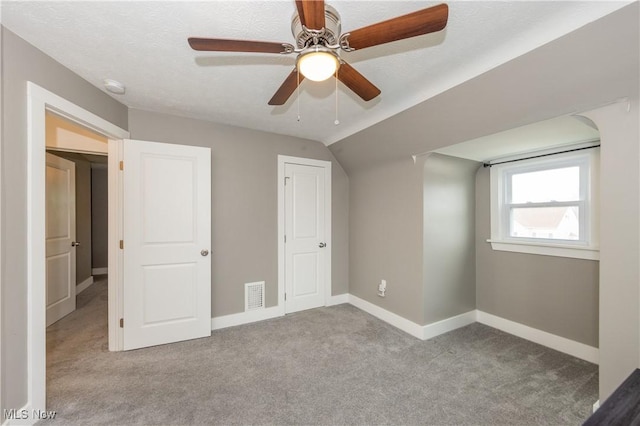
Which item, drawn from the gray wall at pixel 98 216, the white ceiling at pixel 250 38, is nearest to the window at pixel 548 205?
the white ceiling at pixel 250 38

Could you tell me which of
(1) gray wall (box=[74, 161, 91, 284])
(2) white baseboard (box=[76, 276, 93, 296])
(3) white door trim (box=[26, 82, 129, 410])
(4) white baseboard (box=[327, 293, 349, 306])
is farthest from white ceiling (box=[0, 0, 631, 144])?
(2) white baseboard (box=[76, 276, 93, 296])

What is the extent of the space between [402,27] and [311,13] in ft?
1.21

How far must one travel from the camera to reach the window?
2.44 meters

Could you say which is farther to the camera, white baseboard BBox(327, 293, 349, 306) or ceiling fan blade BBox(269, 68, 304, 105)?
white baseboard BBox(327, 293, 349, 306)

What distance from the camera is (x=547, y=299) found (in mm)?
2703

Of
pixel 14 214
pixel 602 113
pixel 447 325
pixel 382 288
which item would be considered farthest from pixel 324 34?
pixel 447 325

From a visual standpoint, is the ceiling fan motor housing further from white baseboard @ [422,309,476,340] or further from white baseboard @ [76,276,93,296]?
white baseboard @ [76,276,93,296]

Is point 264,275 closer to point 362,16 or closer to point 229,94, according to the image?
point 229,94

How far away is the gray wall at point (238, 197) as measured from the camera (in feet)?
9.69

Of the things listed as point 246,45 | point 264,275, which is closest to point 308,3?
point 246,45

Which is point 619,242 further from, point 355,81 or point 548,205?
point 355,81

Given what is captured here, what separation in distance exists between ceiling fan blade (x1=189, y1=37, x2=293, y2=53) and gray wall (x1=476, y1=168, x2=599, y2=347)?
3.05 meters

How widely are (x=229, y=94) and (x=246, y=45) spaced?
51.6 inches

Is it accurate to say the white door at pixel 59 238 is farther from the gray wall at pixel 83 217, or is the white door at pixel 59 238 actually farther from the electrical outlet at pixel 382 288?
the electrical outlet at pixel 382 288
